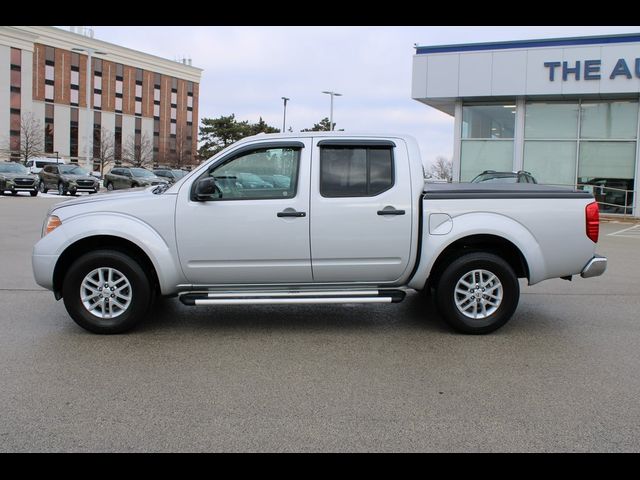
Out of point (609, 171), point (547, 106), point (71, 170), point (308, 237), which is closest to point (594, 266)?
point (308, 237)

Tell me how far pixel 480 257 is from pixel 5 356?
4.42m

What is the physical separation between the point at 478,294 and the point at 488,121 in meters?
19.4

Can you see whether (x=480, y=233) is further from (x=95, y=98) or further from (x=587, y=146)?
(x=95, y=98)

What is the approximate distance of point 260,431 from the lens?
393 centimetres

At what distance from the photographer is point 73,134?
91250mm

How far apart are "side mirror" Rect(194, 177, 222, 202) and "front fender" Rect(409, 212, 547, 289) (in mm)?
2085

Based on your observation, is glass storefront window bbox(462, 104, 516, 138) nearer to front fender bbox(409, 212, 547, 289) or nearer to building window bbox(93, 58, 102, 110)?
front fender bbox(409, 212, 547, 289)

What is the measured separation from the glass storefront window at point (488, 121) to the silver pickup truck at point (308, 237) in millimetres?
18738

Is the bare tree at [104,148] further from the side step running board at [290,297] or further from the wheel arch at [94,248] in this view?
the side step running board at [290,297]

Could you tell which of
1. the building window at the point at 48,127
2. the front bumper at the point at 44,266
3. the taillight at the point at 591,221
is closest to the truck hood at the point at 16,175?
the front bumper at the point at 44,266

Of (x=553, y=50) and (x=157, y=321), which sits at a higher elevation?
(x=553, y=50)

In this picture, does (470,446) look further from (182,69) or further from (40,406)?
(182,69)
